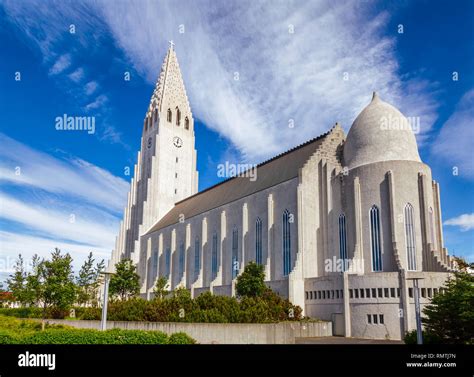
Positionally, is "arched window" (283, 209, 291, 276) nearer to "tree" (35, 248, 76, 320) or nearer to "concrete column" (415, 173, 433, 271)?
"concrete column" (415, 173, 433, 271)

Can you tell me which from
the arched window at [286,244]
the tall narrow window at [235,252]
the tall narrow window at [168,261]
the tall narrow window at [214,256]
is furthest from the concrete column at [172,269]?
the arched window at [286,244]

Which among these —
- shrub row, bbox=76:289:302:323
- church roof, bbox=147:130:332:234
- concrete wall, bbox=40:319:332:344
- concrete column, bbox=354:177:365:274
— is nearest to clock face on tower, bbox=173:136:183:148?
church roof, bbox=147:130:332:234

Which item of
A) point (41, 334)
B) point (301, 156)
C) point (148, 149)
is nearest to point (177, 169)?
point (148, 149)

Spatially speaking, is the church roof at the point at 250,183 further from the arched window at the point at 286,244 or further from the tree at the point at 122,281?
the tree at the point at 122,281

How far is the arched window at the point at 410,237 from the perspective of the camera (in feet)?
125

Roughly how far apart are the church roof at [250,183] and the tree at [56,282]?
22810 mm

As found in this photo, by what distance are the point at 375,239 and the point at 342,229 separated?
3.64 m

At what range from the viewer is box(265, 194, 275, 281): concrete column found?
4528 centimetres

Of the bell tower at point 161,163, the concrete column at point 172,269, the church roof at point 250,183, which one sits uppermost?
the bell tower at point 161,163

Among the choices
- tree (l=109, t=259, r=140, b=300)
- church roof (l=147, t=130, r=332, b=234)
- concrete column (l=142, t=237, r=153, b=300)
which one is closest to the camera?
church roof (l=147, t=130, r=332, b=234)

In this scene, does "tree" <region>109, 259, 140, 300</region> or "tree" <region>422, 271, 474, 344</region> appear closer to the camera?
"tree" <region>422, 271, 474, 344</region>

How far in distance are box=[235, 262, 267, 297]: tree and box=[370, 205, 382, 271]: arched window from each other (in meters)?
9.99
